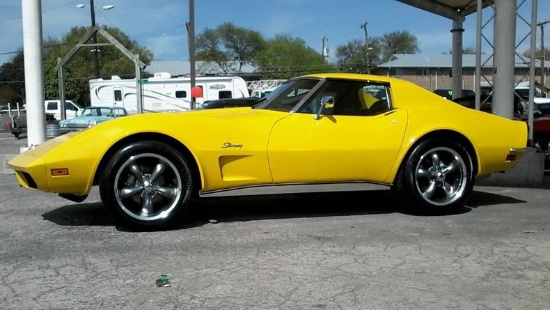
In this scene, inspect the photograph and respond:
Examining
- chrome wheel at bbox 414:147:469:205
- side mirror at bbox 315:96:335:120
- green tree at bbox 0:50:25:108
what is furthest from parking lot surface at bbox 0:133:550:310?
green tree at bbox 0:50:25:108

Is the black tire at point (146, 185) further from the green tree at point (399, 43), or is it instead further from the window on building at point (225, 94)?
the green tree at point (399, 43)

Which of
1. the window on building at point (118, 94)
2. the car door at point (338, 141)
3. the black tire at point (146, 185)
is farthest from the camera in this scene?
the window on building at point (118, 94)

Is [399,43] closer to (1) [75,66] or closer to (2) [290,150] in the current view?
(1) [75,66]

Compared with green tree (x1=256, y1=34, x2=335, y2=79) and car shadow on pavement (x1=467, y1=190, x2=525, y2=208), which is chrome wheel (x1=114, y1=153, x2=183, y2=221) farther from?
green tree (x1=256, y1=34, x2=335, y2=79)

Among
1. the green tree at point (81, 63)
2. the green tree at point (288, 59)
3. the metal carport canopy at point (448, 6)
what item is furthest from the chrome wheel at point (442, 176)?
the green tree at point (288, 59)

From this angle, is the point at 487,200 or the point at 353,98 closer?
the point at 353,98

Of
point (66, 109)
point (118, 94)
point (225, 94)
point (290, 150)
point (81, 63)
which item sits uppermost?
point (81, 63)

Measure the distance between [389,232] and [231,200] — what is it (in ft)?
7.13

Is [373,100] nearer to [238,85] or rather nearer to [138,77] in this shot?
[138,77]

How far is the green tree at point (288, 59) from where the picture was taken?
247 ft

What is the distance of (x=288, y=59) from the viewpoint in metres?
77.8

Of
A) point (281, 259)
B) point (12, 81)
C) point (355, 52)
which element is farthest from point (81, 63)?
point (281, 259)

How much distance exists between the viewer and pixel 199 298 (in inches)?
137

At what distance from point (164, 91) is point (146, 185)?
29062 millimetres
